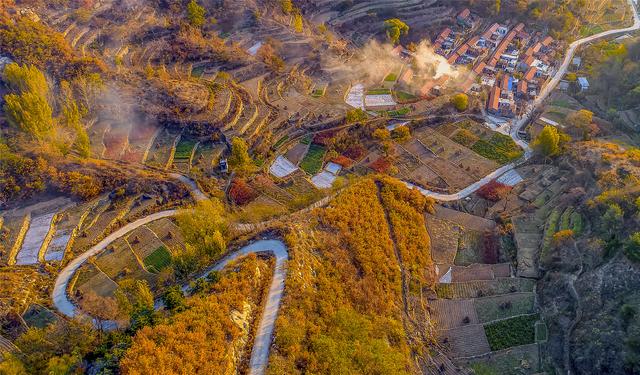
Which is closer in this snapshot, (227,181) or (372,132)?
(227,181)

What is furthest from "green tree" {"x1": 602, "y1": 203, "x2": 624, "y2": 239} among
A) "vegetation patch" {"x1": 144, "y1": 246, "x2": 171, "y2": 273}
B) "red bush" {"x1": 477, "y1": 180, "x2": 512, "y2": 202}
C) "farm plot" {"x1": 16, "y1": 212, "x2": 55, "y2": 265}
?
"farm plot" {"x1": 16, "y1": 212, "x2": 55, "y2": 265}

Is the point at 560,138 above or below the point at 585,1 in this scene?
below

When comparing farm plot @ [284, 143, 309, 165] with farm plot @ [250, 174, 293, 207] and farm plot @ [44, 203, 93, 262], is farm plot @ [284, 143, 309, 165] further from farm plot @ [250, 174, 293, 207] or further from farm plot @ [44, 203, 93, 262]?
farm plot @ [44, 203, 93, 262]

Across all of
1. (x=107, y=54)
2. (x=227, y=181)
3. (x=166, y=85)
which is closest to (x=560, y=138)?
(x=227, y=181)

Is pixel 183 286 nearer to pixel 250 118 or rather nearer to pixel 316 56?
pixel 250 118

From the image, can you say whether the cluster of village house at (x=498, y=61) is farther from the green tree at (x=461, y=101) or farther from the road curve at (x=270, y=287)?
the road curve at (x=270, y=287)

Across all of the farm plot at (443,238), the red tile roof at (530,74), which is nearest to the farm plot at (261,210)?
the farm plot at (443,238)
